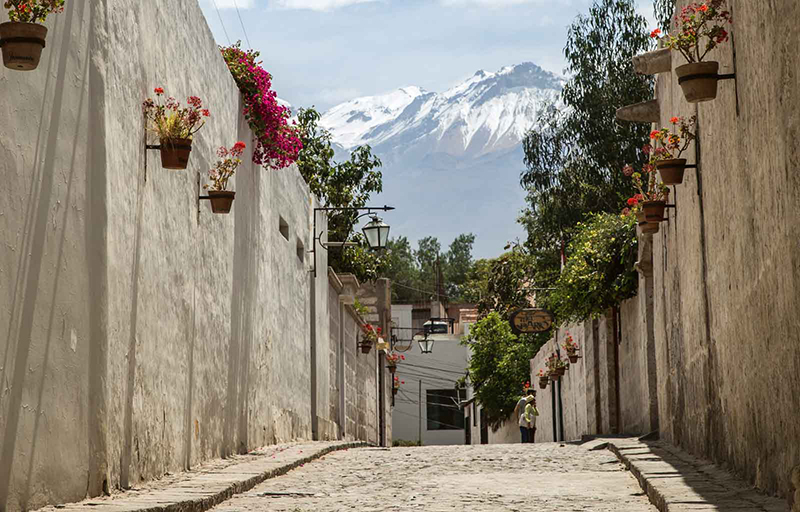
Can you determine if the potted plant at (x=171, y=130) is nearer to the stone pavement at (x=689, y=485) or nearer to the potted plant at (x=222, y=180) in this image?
the potted plant at (x=222, y=180)

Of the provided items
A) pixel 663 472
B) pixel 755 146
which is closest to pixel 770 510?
pixel 755 146

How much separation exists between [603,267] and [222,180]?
846cm

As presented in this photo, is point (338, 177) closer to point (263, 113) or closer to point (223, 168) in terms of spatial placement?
point (263, 113)

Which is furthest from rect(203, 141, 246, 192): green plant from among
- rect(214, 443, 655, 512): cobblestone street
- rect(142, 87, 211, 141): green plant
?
rect(214, 443, 655, 512): cobblestone street

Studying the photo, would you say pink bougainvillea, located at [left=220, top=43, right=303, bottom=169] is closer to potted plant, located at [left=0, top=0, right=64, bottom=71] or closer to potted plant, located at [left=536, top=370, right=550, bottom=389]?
potted plant, located at [left=0, top=0, right=64, bottom=71]

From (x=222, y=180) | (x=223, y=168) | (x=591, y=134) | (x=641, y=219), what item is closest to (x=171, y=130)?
(x=222, y=180)

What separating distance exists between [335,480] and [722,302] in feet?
13.7

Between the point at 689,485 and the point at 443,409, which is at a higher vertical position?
the point at 689,485

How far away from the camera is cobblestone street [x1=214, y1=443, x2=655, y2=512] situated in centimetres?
802

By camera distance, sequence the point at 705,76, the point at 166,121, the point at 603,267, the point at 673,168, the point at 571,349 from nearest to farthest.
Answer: the point at 705,76 < the point at 166,121 < the point at 673,168 < the point at 603,267 < the point at 571,349

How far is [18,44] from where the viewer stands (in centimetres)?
568

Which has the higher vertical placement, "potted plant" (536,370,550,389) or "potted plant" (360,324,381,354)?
"potted plant" (360,324,381,354)

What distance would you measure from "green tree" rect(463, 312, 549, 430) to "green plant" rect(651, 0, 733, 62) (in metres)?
27.6

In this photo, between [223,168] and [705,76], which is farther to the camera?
[223,168]
